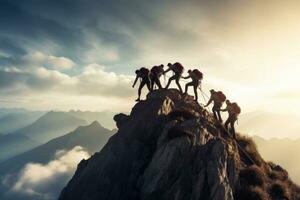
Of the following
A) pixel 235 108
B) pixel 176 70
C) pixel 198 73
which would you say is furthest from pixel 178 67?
pixel 235 108

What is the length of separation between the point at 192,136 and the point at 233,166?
15.2 feet

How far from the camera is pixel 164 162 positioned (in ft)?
109

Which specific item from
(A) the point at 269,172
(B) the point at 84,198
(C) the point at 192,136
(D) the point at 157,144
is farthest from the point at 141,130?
(A) the point at 269,172

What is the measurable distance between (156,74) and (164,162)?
14457 millimetres

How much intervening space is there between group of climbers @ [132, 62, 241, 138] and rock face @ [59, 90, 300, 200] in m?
1.91

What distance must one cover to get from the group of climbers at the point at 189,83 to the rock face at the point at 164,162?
1915mm

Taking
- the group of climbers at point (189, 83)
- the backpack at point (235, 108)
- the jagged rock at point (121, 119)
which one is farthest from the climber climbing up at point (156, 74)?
the backpack at point (235, 108)

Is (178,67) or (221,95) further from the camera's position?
(178,67)

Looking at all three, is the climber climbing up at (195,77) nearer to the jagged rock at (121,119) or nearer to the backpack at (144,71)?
the backpack at (144,71)

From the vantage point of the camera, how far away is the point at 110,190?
34.5 meters

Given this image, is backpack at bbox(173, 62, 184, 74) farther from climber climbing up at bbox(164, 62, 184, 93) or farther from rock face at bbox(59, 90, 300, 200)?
rock face at bbox(59, 90, 300, 200)

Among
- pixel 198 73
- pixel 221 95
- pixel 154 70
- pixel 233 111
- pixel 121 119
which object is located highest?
pixel 154 70

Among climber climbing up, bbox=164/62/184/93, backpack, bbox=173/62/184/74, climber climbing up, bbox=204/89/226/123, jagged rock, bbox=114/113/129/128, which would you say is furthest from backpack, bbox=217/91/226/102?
jagged rock, bbox=114/113/129/128

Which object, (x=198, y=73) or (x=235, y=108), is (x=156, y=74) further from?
(x=235, y=108)
